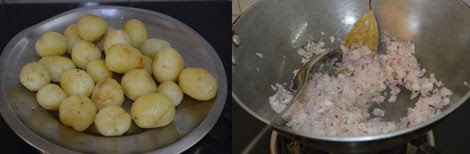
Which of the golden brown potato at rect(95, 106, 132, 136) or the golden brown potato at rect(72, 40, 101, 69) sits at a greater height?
the golden brown potato at rect(72, 40, 101, 69)

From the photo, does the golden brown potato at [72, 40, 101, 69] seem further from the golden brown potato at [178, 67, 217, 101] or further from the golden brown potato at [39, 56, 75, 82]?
the golden brown potato at [178, 67, 217, 101]

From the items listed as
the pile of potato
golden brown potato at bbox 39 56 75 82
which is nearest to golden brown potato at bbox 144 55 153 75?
the pile of potato

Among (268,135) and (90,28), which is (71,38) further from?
(268,135)

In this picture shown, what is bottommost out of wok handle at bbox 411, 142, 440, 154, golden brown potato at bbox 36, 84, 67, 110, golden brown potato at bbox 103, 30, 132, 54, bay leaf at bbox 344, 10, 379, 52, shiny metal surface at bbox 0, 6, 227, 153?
wok handle at bbox 411, 142, 440, 154

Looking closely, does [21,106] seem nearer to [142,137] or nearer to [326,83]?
[142,137]

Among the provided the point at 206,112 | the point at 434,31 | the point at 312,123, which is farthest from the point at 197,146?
the point at 434,31

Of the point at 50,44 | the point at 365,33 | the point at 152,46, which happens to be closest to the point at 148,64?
the point at 152,46

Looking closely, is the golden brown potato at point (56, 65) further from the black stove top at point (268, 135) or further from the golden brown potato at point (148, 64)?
the black stove top at point (268, 135)

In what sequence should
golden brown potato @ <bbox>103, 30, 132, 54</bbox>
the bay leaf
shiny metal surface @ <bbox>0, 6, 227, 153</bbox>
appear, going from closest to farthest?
shiny metal surface @ <bbox>0, 6, 227, 153</bbox>, golden brown potato @ <bbox>103, 30, 132, 54</bbox>, the bay leaf
